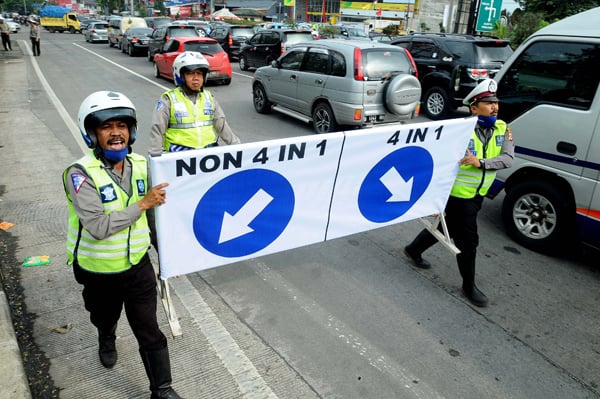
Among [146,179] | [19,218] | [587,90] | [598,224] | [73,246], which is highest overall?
[587,90]

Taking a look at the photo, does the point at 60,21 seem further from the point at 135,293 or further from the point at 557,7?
the point at 135,293

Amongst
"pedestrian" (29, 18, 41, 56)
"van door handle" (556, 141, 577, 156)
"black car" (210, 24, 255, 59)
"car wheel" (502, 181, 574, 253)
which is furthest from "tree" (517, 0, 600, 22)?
Answer: "pedestrian" (29, 18, 41, 56)

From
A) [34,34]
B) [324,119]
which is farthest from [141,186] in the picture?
[34,34]

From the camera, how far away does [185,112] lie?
415 centimetres

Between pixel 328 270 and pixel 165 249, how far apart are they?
202 cm

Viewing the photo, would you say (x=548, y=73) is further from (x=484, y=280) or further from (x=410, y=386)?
(x=410, y=386)

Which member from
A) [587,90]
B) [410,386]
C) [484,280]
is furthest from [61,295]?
[587,90]

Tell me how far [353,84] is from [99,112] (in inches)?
272

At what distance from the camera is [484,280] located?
4.50m

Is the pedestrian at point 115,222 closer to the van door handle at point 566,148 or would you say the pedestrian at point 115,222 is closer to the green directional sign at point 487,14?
the van door handle at point 566,148

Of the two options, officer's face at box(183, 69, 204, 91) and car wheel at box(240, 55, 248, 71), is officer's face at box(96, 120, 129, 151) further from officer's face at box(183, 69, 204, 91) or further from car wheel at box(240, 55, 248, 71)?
car wheel at box(240, 55, 248, 71)

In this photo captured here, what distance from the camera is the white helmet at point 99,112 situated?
2314 mm

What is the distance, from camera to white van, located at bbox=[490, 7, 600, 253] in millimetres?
4492

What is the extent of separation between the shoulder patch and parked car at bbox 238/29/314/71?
16.9m
